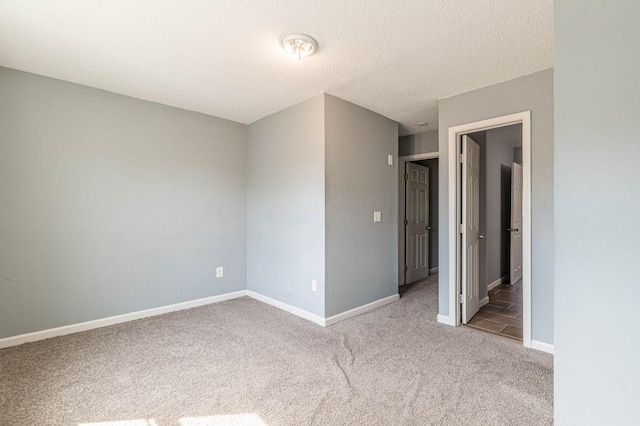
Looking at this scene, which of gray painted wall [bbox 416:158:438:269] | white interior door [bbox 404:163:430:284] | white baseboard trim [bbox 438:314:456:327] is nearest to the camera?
white baseboard trim [bbox 438:314:456:327]

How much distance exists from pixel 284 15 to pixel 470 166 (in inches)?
98.8

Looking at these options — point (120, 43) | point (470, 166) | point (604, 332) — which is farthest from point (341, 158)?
point (604, 332)

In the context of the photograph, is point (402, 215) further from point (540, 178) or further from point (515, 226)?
point (540, 178)

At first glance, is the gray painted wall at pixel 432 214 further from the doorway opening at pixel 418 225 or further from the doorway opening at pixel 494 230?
the doorway opening at pixel 494 230

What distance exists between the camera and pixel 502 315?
136 inches

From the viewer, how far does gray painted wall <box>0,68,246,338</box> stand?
2.67 meters

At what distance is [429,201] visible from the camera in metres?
5.73

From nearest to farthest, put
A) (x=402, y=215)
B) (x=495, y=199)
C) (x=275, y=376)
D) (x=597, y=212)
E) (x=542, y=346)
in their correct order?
(x=597, y=212) → (x=275, y=376) → (x=542, y=346) → (x=495, y=199) → (x=402, y=215)

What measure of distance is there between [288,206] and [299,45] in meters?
1.85

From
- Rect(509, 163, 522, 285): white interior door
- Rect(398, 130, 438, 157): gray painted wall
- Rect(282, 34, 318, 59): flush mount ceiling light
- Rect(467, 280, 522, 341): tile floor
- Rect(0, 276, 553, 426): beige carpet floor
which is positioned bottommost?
Rect(467, 280, 522, 341): tile floor

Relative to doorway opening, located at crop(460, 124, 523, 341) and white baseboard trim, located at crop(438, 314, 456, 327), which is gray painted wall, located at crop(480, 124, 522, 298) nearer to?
doorway opening, located at crop(460, 124, 523, 341)

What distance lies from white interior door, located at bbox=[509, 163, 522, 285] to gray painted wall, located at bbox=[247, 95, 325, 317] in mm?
3359

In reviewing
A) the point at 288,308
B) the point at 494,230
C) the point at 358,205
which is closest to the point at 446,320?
the point at 358,205

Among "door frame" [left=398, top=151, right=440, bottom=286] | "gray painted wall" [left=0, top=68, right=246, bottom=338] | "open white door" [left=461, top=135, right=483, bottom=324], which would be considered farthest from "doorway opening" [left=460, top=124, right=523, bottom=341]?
"gray painted wall" [left=0, top=68, right=246, bottom=338]
